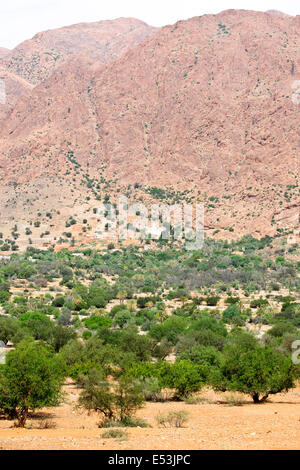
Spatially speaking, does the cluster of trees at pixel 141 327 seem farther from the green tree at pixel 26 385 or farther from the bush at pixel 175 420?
the bush at pixel 175 420

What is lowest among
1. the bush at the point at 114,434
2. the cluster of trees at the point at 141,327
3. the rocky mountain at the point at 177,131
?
the cluster of trees at the point at 141,327

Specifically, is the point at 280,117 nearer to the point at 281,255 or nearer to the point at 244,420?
the point at 281,255

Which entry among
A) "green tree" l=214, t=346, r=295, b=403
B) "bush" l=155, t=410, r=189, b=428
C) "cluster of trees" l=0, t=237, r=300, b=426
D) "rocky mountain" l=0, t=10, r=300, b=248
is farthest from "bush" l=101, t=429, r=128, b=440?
"rocky mountain" l=0, t=10, r=300, b=248

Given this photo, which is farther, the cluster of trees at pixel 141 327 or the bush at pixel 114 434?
the cluster of trees at pixel 141 327

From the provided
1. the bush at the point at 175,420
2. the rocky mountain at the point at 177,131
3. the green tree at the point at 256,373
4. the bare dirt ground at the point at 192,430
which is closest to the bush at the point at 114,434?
the bare dirt ground at the point at 192,430

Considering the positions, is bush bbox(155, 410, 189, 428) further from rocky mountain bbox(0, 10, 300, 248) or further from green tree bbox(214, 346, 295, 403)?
rocky mountain bbox(0, 10, 300, 248)

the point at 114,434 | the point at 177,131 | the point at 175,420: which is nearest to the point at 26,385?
the point at 175,420

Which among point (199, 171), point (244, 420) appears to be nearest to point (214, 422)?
point (244, 420)
